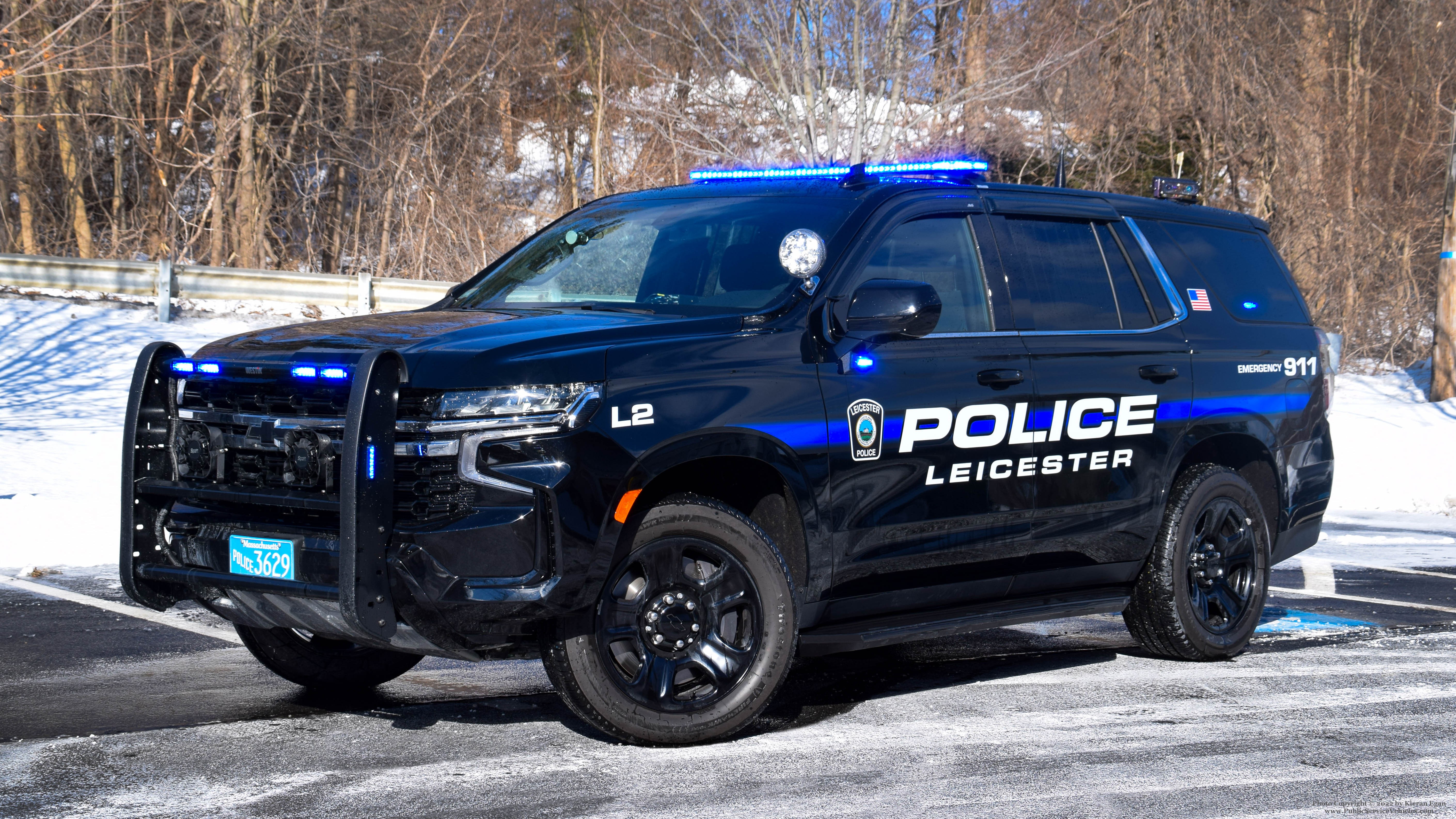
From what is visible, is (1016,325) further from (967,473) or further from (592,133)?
(592,133)

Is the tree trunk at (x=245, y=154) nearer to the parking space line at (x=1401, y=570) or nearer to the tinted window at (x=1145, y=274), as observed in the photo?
the parking space line at (x=1401, y=570)

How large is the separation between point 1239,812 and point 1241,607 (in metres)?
2.67

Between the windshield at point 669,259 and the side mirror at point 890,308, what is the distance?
28cm

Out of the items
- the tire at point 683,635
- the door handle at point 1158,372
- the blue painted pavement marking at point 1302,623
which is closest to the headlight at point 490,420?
the tire at point 683,635

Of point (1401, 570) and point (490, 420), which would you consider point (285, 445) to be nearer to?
point (490, 420)

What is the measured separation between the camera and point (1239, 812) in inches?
167

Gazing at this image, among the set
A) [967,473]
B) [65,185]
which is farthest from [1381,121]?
[967,473]

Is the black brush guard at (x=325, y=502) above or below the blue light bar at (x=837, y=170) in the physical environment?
below

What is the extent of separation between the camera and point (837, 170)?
5.92 m

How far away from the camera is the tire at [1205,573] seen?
6441 mm

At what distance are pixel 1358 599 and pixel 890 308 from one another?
4729 mm

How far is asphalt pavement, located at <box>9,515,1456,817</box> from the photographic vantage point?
4285 millimetres

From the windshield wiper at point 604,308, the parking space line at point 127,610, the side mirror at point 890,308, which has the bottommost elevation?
the parking space line at point 127,610

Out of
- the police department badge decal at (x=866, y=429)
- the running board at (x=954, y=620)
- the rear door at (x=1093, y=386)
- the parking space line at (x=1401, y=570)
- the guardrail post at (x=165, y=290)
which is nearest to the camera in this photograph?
the police department badge decal at (x=866, y=429)
